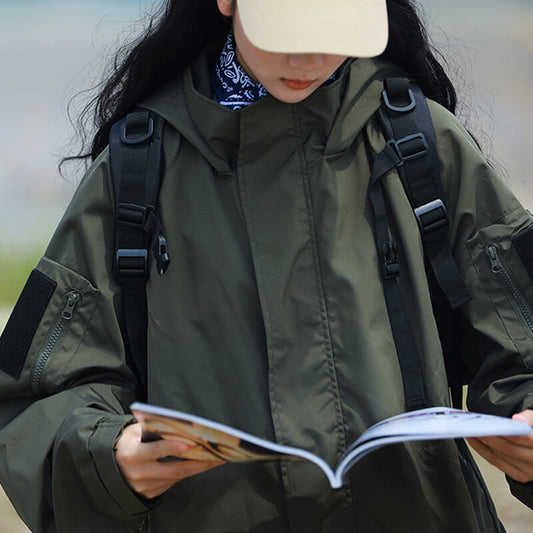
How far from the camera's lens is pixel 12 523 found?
146 inches

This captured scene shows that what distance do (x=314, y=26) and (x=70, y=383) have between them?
31.5 inches

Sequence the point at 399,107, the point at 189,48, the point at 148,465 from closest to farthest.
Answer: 1. the point at 148,465
2. the point at 399,107
3. the point at 189,48

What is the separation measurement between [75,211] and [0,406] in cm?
40

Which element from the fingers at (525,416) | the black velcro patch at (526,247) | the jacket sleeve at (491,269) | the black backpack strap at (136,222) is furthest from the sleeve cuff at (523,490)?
the black backpack strap at (136,222)

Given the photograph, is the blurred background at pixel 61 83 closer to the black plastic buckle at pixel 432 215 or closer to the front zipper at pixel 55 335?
the front zipper at pixel 55 335

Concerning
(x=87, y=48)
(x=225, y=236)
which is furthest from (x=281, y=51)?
(x=87, y=48)

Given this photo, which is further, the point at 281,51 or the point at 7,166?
the point at 7,166

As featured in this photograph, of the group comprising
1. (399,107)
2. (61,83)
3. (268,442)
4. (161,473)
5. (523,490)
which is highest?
(399,107)

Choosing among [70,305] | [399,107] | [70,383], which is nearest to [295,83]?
[399,107]

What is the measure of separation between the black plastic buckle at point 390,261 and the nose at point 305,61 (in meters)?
0.35

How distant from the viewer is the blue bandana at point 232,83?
1824 millimetres

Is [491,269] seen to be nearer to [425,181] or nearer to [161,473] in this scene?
[425,181]

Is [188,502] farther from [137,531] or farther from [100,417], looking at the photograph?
[100,417]

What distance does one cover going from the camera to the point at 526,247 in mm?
1722
